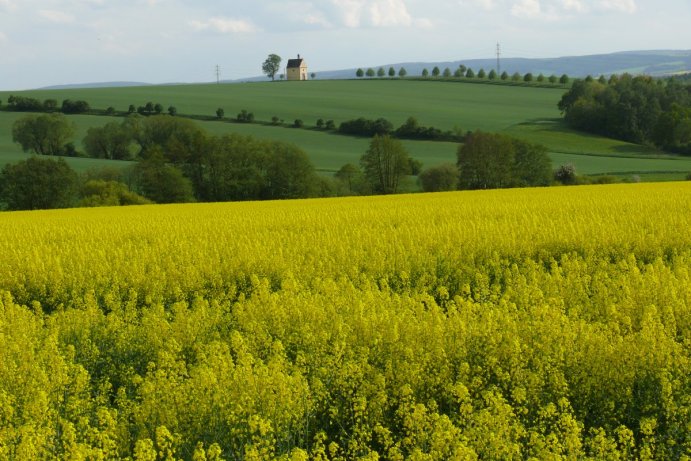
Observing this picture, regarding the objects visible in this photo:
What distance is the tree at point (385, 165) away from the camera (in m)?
61.0

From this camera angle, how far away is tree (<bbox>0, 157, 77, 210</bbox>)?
52.3 m

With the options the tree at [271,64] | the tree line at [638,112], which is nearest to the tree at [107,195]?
the tree line at [638,112]

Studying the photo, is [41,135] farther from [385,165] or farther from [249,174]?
[385,165]

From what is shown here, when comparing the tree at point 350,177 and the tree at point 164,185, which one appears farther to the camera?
the tree at point 350,177

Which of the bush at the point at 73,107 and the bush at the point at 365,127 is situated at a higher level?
the bush at the point at 73,107

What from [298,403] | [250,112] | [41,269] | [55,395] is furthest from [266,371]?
[250,112]

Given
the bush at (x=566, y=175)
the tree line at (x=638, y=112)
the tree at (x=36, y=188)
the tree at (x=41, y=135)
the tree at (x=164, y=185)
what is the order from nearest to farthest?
the tree at (x=36, y=188)
the tree at (x=164, y=185)
the bush at (x=566, y=175)
the tree at (x=41, y=135)
the tree line at (x=638, y=112)

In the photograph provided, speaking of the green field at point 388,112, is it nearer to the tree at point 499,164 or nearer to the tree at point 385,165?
the tree at point 499,164

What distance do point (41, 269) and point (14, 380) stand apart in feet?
23.4

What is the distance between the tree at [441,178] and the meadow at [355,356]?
44.1 m

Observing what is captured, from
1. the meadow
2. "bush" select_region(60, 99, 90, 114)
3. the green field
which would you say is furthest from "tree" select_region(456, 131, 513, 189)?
"bush" select_region(60, 99, 90, 114)

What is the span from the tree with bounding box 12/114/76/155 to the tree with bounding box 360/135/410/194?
1380 inches

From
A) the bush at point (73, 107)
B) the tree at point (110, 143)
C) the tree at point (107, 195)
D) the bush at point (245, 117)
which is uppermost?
the bush at point (73, 107)

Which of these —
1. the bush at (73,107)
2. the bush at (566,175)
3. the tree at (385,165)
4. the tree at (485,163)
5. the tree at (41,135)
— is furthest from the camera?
the bush at (73,107)
